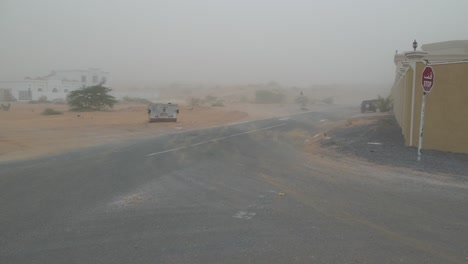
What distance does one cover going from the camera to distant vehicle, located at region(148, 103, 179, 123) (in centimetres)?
3016

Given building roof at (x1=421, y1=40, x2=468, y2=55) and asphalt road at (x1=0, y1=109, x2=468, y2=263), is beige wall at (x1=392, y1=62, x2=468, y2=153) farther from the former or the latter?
building roof at (x1=421, y1=40, x2=468, y2=55)

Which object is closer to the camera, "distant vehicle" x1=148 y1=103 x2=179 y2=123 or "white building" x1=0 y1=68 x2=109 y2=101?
"distant vehicle" x1=148 y1=103 x2=179 y2=123

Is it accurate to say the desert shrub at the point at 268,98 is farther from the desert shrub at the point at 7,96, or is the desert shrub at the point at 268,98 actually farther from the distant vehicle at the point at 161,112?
the distant vehicle at the point at 161,112

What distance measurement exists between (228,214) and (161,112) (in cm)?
2471

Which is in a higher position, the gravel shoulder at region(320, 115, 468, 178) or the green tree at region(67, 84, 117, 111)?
the green tree at region(67, 84, 117, 111)

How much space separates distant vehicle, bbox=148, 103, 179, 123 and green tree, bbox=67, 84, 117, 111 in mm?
17511

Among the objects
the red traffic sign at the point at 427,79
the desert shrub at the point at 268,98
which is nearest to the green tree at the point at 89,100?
the red traffic sign at the point at 427,79

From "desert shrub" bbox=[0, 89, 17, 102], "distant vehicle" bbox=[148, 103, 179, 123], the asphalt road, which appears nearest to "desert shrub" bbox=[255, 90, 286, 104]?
"desert shrub" bbox=[0, 89, 17, 102]

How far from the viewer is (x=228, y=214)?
6.38m

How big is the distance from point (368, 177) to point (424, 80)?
12.8 feet

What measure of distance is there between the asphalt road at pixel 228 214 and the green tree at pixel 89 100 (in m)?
35.7

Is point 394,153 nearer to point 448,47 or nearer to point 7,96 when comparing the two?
point 448,47

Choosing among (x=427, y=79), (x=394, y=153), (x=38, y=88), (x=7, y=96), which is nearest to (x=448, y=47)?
(x=394, y=153)

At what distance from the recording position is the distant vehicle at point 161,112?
3016cm
